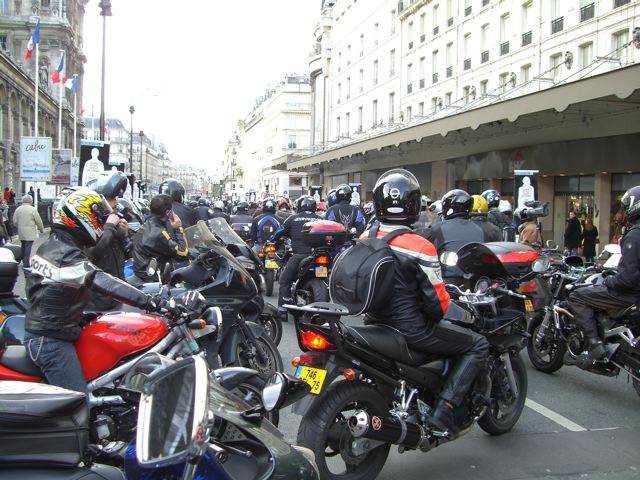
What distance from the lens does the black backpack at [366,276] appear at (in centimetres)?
386

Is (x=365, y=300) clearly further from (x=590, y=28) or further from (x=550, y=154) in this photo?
(x=590, y=28)

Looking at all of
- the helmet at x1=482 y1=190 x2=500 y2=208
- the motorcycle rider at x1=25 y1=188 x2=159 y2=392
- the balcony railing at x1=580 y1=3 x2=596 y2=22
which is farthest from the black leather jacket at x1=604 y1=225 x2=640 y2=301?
the balcony railing at x1=580 y1=3 x2=596 y2=22

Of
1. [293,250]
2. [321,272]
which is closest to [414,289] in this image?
[321,272]

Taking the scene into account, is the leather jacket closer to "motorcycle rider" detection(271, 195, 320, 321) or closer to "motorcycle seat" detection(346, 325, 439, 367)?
"motorcycle seat" detection(346, 325, 439, 367)

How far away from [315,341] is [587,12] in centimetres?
2606

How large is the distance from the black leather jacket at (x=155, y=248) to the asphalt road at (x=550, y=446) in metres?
2.91

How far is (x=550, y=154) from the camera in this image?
2508cm

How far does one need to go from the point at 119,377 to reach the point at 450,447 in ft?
8.32

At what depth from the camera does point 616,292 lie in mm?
5918

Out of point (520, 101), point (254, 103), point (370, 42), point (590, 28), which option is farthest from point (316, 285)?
point (254, 103)

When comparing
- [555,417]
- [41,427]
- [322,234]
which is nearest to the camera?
[41,427]

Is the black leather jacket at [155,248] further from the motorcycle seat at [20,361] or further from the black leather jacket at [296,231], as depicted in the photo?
the motorcycle seat at [20,361]

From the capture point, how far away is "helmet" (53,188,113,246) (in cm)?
414

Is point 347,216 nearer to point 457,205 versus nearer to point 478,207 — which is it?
point 478,207
